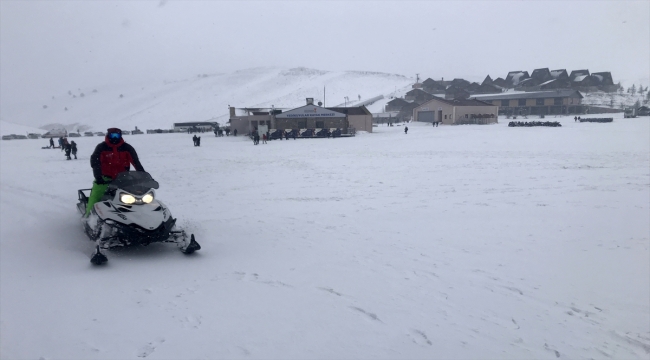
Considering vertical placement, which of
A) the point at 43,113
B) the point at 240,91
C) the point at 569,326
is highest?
the point at 240,91

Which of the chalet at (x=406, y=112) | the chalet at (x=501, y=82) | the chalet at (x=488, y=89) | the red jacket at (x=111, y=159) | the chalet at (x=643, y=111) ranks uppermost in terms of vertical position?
the chalet at (x=501, y=82)

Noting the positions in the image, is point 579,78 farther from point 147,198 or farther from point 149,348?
point 149,348

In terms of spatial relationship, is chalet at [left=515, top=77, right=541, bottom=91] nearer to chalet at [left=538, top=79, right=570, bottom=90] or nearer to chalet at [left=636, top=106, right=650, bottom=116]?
chalet at [left=538, top=79, right=570, bottom=90]

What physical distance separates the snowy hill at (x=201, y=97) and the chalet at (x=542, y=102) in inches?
1490

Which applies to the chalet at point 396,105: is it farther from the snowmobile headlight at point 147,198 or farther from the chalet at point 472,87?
the snowmobile headlight at point 147,198

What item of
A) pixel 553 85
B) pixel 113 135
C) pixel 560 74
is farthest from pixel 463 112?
pixel 113 135

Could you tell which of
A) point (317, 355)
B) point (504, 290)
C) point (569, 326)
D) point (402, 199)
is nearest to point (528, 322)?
point (569, 326)

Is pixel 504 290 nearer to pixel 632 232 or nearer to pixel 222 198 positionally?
pixel 632 232

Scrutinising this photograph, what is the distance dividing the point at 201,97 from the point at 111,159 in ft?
406

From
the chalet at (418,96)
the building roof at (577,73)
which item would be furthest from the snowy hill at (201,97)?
the building roof at (577,73)

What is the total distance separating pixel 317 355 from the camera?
3896 millimetres

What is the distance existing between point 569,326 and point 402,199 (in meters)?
6.82

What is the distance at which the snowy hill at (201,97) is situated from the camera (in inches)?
3635

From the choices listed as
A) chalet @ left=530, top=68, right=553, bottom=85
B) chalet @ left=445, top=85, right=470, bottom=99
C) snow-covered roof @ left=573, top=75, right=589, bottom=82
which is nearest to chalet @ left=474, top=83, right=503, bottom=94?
chalet @ left=445, top=85, right=470, bottom=99
